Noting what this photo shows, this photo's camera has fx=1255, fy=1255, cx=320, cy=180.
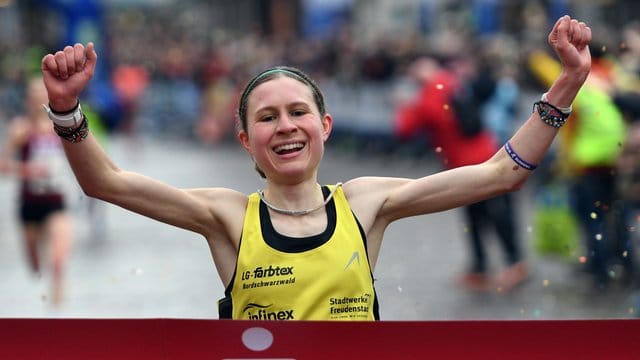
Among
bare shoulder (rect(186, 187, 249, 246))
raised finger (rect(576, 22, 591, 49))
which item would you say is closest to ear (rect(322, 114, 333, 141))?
bare shoulder (rect(186, 187, 249, 246))

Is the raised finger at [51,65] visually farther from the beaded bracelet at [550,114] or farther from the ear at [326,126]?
the beaded bracelet at [550,114]

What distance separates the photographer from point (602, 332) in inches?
119

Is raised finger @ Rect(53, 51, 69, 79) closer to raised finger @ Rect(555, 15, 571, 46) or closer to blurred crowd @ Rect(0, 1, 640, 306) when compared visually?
raised finger @ Rect(555, 15, 571, 46)

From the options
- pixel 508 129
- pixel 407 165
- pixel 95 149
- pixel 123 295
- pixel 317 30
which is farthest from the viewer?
pixel 317 30

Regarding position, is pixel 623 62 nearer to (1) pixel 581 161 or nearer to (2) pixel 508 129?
(1) pixel 581 161

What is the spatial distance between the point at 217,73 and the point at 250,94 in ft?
82.2

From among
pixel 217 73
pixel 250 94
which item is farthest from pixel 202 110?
pixel 250 94

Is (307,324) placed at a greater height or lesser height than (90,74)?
lesser

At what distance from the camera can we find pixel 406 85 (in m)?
19.2

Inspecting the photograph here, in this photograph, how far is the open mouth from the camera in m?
3.29

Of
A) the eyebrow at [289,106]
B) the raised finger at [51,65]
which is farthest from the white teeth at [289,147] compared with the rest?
the raised finger at [51,65]

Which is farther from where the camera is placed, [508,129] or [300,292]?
[508,129]

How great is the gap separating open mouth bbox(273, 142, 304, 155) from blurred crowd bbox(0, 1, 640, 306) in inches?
104

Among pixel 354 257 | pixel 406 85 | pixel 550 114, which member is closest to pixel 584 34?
pixel 550 114
